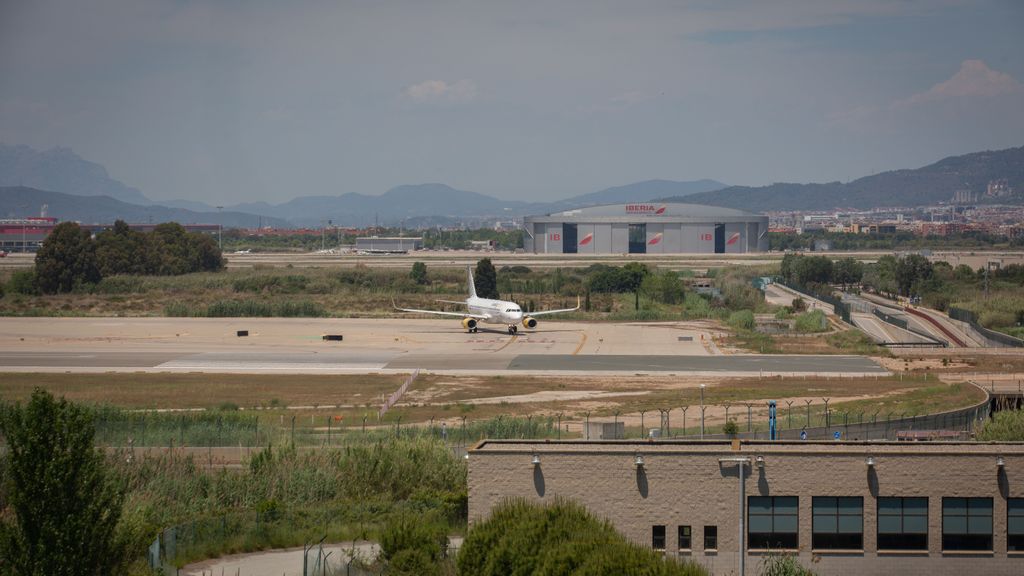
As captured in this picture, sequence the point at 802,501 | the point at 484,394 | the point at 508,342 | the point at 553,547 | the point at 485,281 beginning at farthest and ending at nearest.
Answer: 1. the point at 485,281
2. the point at 508,342
3. the point at 484,394
4. the point at 802,501
5. the point at 553,547

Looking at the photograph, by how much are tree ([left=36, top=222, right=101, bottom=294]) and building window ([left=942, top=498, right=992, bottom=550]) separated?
451 ft

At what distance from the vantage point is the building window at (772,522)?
90.7 ft

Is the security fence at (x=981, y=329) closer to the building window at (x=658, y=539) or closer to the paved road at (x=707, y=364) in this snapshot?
the paved road at (x=707, y=364)

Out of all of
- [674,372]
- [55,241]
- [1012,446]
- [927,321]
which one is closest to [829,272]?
[927,321]

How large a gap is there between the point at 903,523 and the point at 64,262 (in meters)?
139

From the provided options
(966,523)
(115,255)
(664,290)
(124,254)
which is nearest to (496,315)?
(664,290)

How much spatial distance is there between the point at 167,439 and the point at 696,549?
27229 millimetres

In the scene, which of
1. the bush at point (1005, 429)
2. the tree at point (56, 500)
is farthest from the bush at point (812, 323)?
the tree at point (56, 500)

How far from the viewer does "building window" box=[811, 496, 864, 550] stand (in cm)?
→ 2769

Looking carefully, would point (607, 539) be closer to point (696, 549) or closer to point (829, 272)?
point (696, 549)

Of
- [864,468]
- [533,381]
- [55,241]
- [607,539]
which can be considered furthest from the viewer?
[55,241]

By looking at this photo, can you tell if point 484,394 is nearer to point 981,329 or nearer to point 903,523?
point 903,523

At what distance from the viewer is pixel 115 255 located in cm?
16800

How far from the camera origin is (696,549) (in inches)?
1093
